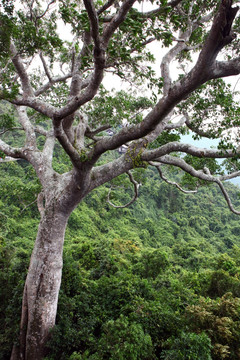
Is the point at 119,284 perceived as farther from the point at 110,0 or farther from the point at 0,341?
the point at 110,0

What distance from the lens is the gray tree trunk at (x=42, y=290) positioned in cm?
377

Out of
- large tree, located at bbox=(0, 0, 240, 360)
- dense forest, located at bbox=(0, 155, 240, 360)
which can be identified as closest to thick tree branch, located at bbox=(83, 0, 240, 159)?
large tree, located at bbox=(0, 0, 240, 360)

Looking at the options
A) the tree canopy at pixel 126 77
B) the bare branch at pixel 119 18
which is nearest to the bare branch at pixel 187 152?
the tree canopy at pixel 126 77

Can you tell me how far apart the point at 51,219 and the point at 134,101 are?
13.6ft

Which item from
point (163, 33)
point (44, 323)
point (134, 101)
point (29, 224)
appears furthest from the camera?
point (29, 224)

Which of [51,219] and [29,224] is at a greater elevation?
[29,224]

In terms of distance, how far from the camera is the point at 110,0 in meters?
2.51

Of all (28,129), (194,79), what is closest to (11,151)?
(28,129)

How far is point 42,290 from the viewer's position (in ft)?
12.5

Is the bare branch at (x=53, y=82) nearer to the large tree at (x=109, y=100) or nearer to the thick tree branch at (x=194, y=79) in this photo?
the large tree at (x=109, y=100)

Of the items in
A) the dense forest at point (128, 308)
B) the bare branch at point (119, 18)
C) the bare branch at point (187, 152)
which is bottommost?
the dense forest at point (128, 308)

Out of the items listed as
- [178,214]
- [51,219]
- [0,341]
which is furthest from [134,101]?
[178,214]

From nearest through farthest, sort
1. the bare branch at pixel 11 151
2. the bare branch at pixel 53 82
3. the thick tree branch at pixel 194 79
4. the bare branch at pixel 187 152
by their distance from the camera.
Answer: the thick tree branch at pixel 194 79, the bare branch at pixel 187 152, the bare branch at pixel 11 151, the bare branch at pixel 53 82

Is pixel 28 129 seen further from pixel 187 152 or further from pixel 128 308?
pixel 128 308
